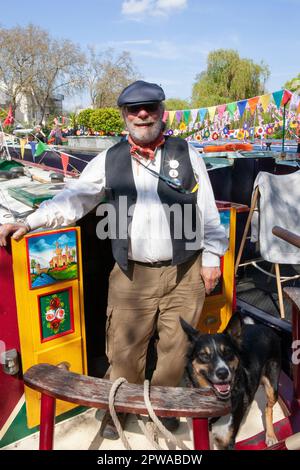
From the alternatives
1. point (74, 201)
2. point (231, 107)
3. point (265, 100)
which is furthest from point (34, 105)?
point (74, 201)

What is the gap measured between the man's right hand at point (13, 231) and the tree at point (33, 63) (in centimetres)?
3182

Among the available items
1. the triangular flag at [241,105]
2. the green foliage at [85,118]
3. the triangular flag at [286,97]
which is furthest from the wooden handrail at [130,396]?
the green foliage at [85,118]

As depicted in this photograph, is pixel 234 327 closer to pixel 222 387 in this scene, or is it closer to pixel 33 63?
pixel 222 387

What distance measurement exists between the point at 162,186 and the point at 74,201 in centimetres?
50

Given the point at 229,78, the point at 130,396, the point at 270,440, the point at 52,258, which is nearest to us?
the point at 130,396

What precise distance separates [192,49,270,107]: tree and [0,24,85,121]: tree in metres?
12.0

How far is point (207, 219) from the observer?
2268 mm

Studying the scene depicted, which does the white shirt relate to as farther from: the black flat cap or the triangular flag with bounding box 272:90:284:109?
the triangular flag with bounding box 272:90:284:109

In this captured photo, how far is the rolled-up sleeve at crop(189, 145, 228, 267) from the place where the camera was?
7.29 feet

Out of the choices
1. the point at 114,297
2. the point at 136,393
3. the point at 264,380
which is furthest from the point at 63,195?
the point at 264,380

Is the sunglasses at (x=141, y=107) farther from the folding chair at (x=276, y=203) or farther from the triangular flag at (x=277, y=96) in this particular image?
the triangular flag at (x=277, y=96)

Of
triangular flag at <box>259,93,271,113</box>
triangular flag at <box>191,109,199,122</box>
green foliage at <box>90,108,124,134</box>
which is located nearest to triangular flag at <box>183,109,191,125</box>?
triangular flag at <box>191,109,199,122</box>

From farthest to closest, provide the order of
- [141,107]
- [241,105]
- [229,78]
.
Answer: [229,78], [241,105], [141,107]

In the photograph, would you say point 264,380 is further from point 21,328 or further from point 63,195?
point 63,195
